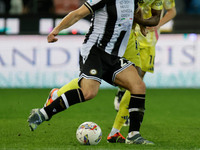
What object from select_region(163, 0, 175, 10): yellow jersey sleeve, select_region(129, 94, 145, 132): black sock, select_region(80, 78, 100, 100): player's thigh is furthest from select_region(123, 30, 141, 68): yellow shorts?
select_region(163, 0, 175, 10): yellow jersey sleeve

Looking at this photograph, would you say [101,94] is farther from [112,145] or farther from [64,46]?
[112,145]

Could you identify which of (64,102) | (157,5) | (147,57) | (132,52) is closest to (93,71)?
(64,102)

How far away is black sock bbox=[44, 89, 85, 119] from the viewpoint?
19.5ft

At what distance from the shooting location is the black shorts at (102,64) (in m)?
6.12

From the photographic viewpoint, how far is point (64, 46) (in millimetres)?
13953

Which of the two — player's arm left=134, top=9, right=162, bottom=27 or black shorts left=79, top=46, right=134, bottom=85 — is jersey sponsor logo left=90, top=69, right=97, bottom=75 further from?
player's arm left=134, top=9, right=162, bottom=27

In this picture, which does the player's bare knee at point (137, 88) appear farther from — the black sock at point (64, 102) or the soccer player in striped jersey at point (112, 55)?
the black sock at point (64, 102)

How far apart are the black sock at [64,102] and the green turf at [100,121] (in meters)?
0.37

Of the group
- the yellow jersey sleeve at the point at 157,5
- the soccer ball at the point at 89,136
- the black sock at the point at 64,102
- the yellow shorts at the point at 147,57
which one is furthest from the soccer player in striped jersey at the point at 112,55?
the yellow shorts at the point at 147,57

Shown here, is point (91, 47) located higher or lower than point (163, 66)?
higher

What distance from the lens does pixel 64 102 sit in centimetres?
595

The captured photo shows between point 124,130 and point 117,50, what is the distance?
5.47ft

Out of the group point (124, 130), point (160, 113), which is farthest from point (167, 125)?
point (160, 113)

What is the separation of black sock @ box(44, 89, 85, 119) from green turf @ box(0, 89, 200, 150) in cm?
37
